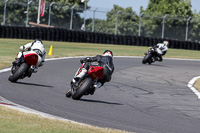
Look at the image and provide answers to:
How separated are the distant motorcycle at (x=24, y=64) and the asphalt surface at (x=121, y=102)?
0.83 feet

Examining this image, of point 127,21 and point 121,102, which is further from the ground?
point 127,21

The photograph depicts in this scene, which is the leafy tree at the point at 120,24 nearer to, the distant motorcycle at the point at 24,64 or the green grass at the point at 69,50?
the green grass at the point at 69,50

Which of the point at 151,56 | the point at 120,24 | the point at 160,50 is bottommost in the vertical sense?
the point at 151,56

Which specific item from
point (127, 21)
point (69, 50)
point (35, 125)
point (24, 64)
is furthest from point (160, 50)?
point (127, 21)

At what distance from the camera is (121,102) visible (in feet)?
33.4

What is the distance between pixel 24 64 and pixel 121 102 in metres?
2.94

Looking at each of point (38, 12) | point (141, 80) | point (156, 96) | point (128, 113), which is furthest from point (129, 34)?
point (128, 113)

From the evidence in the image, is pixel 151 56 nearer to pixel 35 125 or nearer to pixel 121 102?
pixel 121 102

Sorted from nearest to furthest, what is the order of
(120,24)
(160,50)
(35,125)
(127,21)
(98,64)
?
(35,125), (98,64), (160,50), (127,21), (120,24)

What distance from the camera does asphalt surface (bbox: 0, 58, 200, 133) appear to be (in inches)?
304

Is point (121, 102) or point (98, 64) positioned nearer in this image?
point (98, 64)

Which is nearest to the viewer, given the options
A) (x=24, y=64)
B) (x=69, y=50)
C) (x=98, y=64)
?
(x=98, y=64)

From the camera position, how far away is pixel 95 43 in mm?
36625

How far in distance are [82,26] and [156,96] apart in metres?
29.2
